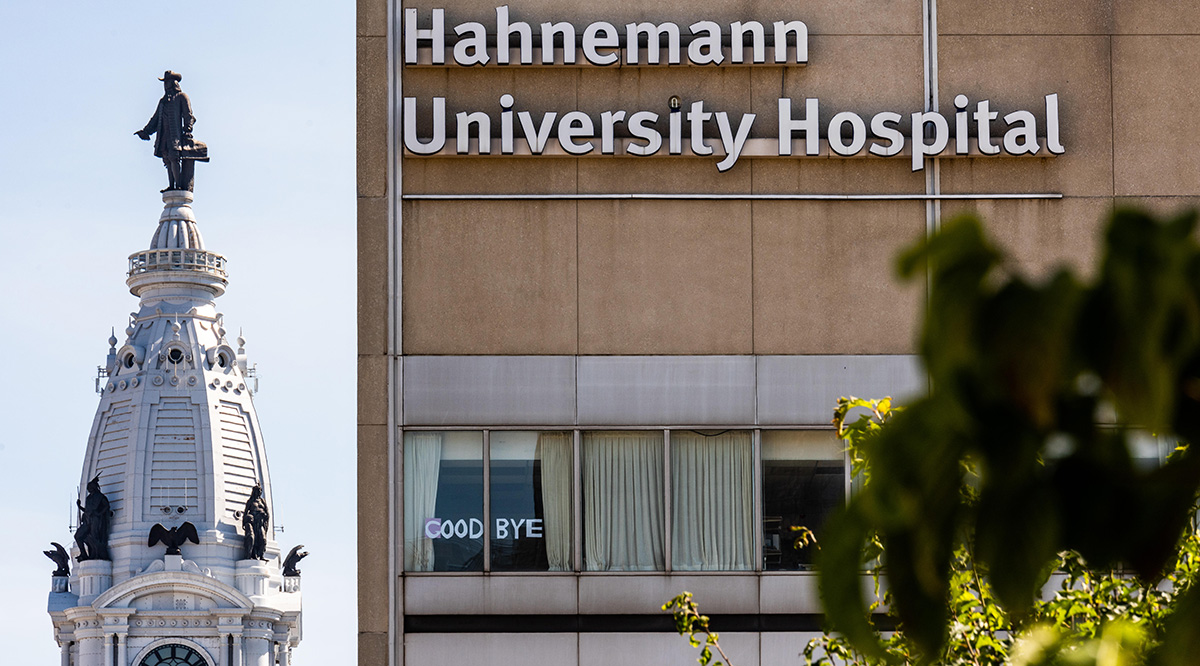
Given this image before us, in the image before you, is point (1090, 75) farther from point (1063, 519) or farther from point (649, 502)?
point (1063, 519)

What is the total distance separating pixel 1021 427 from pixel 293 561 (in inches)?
6044

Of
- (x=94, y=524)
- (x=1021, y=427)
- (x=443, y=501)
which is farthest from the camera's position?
(x=94, y=524)

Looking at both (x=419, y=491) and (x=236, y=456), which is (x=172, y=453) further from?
(x=419, y=491)

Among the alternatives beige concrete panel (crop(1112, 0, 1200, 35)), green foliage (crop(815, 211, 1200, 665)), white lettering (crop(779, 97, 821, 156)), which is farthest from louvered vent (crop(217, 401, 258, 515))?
green foliage (crop(815, 211, 1200, 665))

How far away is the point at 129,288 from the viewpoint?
492 ft

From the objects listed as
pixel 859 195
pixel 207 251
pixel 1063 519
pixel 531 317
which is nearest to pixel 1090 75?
pixel 859 195

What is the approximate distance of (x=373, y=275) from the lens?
19.6m

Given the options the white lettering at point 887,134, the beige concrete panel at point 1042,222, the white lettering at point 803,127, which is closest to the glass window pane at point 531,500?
the white lettering at point 803,127

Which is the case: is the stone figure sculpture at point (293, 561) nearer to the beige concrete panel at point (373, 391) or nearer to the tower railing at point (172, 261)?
the tower railing at point (172, 261)

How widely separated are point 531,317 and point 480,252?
3.02 ft

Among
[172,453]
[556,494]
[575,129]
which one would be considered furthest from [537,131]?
[172,453]

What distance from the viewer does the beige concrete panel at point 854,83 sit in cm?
2009

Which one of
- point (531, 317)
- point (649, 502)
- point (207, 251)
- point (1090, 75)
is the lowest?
point (649, 502)

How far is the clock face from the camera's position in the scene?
137 m
